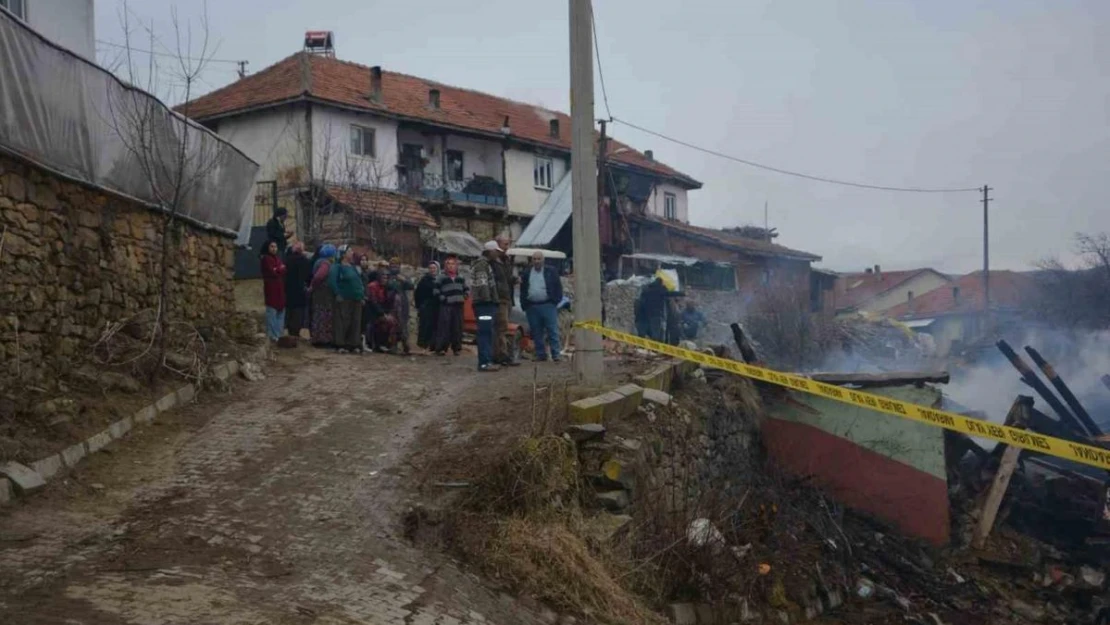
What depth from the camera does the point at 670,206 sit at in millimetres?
47250

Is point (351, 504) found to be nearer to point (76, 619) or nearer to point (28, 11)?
point (76, 619)

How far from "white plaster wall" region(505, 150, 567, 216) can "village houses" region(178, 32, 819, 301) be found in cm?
6

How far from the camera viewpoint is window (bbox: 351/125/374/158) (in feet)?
112

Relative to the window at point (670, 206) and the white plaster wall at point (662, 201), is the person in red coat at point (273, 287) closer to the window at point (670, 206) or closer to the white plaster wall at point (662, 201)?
the white plaster wall at point (662, 201)

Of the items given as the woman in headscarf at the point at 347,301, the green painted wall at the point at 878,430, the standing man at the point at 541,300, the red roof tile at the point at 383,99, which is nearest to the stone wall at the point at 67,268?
the woman in headscarf at the point at 347,301

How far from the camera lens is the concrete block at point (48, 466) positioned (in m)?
7.56

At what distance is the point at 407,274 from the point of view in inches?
911

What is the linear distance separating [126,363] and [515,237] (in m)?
29.6

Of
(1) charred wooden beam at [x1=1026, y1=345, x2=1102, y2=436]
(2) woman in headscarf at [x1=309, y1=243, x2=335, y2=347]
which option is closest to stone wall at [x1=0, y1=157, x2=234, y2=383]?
(2) woman in headscarf at [x1=309, y1=243, x2=335, y2=347]

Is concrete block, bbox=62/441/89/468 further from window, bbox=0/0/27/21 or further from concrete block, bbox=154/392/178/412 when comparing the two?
window, bbox=0/0/27/21

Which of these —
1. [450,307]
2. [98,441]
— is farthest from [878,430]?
[98,441]

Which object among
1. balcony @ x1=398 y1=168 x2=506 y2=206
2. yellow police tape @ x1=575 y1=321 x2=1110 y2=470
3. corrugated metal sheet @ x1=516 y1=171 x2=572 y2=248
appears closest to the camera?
yellow police tape @ x1=575 y1=321 x2=1110 y2=470

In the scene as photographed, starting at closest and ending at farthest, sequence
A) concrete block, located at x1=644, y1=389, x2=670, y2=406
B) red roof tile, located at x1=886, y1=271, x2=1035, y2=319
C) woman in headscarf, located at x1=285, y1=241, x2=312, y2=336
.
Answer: concrete block, located at x1=644, y1=389, x2=670, y2=406
woman in headscarf, located at x1=285, y1=241, x2=312, y2=336
red roof tile, located at x1=886, y1=271, x2=1035, y2=319

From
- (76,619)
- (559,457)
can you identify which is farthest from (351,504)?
(76,619)
